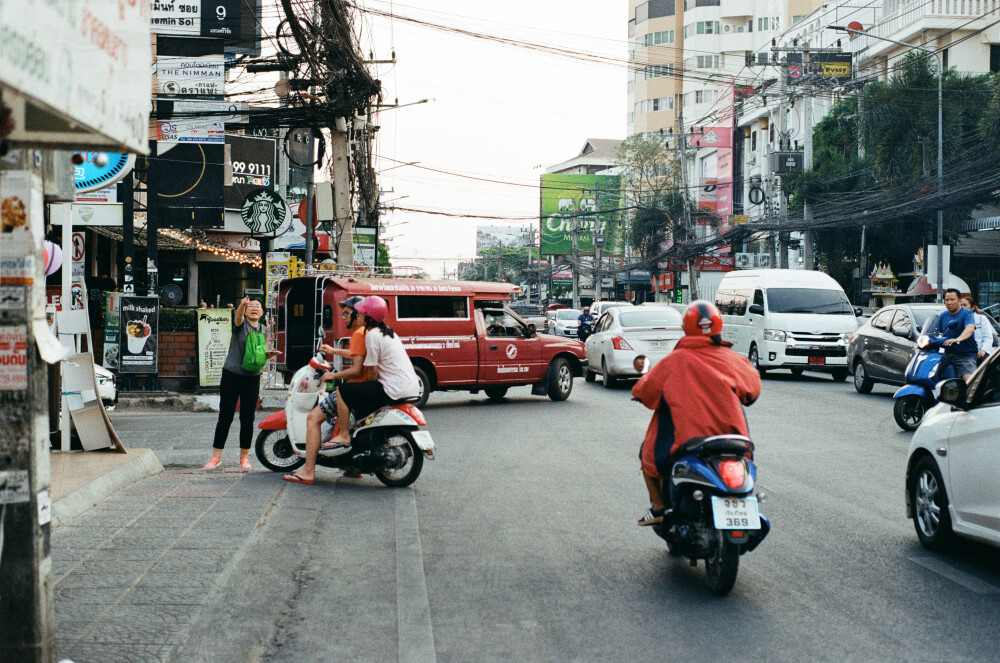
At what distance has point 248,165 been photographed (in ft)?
126

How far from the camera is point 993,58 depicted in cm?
4597

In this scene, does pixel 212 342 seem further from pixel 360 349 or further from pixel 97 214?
pixel 360 349

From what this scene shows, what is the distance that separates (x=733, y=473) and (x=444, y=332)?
11855 millimetres

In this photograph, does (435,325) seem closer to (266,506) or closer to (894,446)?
(894,446)

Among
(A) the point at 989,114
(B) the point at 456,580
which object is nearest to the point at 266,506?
(B) the point at 456,580

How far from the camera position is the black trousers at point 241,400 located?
1005 centimetres

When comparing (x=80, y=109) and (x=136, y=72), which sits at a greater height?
(x=136, y=72)

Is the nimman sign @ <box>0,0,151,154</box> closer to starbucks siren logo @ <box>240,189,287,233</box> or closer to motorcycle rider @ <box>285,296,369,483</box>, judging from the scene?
motorcycle rider @ <box>285,296,369,483</box>

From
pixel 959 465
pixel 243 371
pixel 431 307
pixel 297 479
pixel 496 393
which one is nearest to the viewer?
pixel 959 465

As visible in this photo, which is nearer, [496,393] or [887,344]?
[887,344]

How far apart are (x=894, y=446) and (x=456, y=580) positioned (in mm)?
7543

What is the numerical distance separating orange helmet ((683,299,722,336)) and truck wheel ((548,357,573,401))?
12.4 metres

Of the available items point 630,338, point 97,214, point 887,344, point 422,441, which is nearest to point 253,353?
point 422,441

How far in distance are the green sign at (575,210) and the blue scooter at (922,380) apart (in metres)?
64.6
